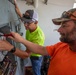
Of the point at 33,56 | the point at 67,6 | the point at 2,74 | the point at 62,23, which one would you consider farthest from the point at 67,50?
the point at 67,6

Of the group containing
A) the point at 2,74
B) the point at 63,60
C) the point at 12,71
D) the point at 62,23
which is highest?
the point at 62,23

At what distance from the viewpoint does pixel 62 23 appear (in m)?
1.40

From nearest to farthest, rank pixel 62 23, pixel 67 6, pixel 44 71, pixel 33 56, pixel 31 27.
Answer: pixel 62 23 < pixel 31 27 < pixel 33 56 < pixel 44 71 < pixel 67 6

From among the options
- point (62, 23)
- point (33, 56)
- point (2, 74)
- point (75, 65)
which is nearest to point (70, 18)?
point (62, 23)

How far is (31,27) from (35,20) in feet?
0.45

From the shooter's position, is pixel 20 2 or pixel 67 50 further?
pixel 20 2

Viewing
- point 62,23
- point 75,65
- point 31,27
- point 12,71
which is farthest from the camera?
point 31,27

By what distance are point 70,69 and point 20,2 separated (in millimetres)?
→ 2516

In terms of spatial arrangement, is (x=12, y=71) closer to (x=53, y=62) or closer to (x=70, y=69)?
(x=53, y=62)

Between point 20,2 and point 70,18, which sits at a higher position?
point 70,18

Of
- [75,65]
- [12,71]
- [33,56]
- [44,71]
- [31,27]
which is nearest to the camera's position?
[75,65]

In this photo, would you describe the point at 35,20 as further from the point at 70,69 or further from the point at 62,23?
the point at 70,69

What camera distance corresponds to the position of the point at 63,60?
54.2 inches

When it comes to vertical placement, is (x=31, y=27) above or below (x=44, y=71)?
above
